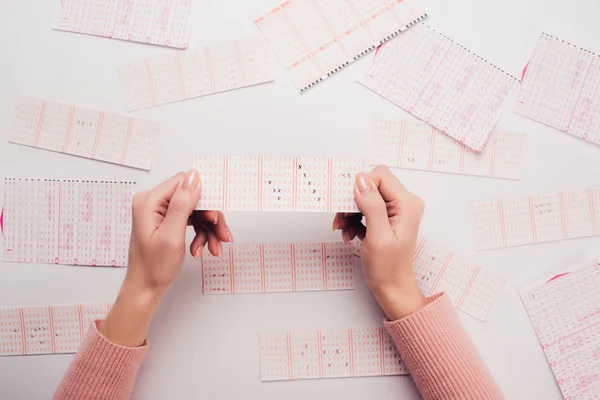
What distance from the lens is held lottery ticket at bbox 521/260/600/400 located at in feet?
3.71

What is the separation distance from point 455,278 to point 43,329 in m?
0.94

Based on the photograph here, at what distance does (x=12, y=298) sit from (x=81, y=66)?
21.5 inches

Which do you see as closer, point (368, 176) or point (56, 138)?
point (368, 176)

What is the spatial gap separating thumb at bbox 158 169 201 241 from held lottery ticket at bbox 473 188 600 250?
25.5 inches

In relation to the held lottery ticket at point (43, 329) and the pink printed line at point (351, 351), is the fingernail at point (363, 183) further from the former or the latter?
the held lottery ticket at point (43, 329)

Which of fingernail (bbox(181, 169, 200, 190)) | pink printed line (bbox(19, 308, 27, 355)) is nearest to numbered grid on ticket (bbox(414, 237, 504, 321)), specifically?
fingernail (bbox(181, 169, 200, 190))

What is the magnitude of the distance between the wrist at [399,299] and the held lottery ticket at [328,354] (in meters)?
0.14

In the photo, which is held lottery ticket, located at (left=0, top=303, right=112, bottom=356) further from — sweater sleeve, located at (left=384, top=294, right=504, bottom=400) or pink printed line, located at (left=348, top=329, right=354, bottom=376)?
sweater sleeve, located at (left=384, top=294, right=504, bottom=400)

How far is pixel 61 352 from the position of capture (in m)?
1.12

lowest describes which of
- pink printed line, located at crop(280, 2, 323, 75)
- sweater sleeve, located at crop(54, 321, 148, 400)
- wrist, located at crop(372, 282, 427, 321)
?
sweater sleeve, located at crop(54, 321, 148, 400)

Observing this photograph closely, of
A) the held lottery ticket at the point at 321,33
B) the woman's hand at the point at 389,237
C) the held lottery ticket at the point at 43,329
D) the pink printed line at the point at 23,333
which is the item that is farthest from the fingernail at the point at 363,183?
the pink printed line at the point at 23,333

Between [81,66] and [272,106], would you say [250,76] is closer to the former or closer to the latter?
[272,106]

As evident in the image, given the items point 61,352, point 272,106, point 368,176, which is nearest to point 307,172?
point 368,176

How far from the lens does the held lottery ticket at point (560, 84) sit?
1144mm
